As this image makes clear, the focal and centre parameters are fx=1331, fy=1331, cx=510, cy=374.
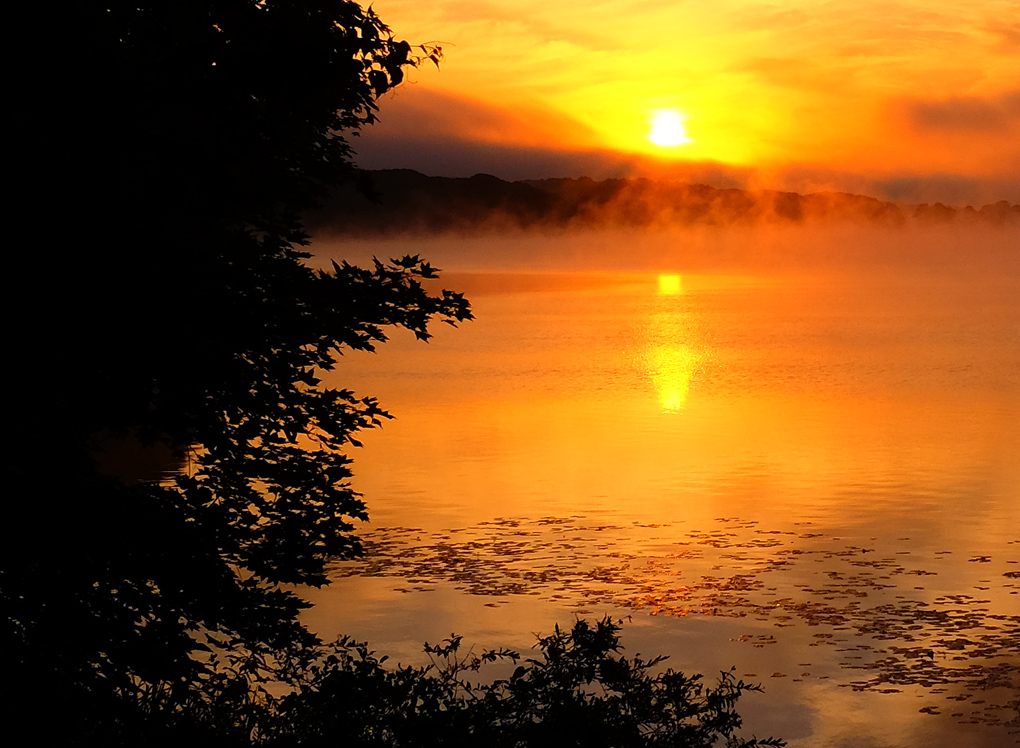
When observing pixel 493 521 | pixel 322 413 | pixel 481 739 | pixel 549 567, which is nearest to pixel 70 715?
pixel 481 739

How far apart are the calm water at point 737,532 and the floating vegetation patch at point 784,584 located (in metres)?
0.06

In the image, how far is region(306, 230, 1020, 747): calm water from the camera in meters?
21.0

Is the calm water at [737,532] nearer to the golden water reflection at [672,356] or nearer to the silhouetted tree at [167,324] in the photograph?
the golden water reflection at [672,356]

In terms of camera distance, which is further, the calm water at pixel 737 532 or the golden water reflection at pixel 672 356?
the golden water reflection at pixel 672 356

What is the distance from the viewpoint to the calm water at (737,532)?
21.0m

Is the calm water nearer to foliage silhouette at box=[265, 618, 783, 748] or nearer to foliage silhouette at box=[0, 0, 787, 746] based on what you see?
foliage silhouette at box=[265, 618, 783, 748]

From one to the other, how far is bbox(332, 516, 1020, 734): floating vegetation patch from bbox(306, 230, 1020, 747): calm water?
0.06 metres

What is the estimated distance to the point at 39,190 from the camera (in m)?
9.36

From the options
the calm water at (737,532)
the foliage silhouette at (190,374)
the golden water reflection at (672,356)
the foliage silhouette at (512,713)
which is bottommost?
the golden water reflection at (672,356)

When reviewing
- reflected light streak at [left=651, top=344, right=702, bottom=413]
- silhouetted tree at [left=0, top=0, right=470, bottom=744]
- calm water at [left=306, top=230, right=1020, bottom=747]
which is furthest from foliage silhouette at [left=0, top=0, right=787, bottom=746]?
reflected light streak at [left=651, top=344, right=702, bottom=413]

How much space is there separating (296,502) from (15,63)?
5.25m

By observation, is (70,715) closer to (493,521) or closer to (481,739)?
(481,739)

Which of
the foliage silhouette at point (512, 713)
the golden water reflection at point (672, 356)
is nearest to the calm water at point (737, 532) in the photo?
the golden water reflection at point (672, 356)

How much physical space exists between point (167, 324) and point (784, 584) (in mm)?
18874
